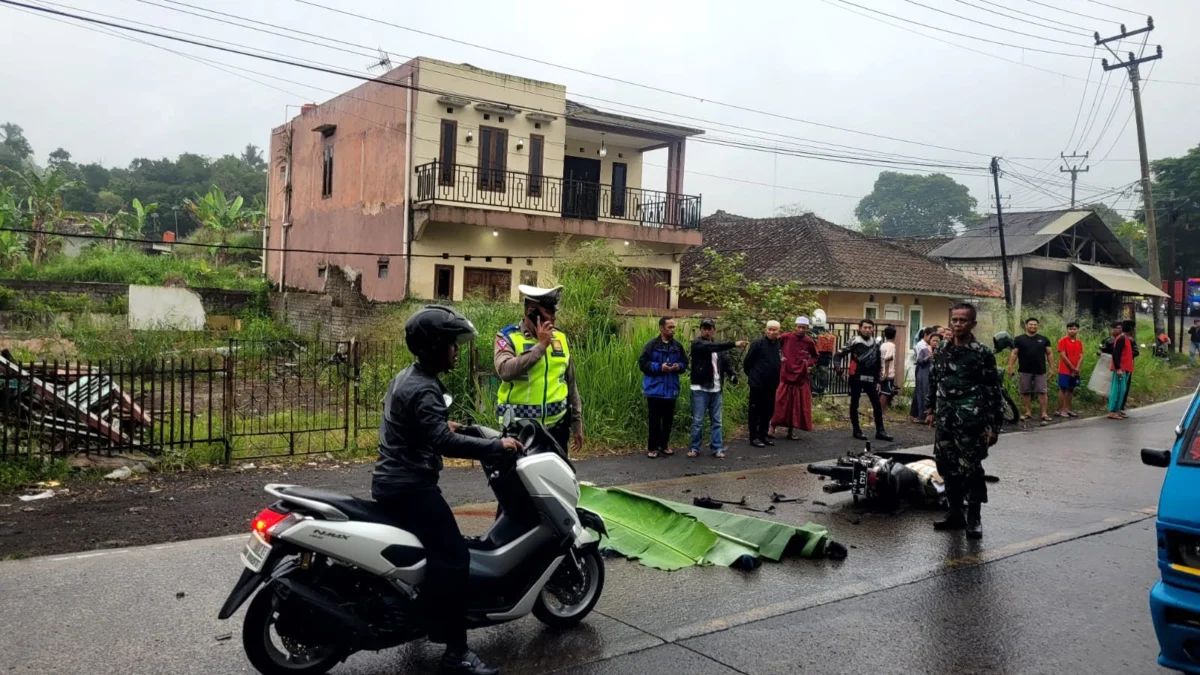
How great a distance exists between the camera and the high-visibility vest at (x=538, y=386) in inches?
251

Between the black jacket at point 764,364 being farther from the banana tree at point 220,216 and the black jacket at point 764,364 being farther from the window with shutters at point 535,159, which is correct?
the banana tree at point 220,216

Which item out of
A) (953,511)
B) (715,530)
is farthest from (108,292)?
(953,511)

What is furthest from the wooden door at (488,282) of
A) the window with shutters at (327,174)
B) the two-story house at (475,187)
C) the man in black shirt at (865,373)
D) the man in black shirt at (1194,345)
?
the man in black shirt at (1194,345)

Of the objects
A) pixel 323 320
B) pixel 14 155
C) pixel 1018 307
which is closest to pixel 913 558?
pixel 323 320


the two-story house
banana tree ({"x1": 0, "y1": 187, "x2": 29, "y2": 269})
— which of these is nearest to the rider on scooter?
the two-story house

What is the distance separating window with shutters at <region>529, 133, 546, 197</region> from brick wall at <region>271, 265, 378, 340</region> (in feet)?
17.3

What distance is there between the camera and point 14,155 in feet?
212

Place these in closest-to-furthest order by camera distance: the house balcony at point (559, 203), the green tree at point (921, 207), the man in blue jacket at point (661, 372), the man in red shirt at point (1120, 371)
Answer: the man in blue jacket at point (661, 372), the man in red shirt at point (1120, 371), the house balcony at point (559, 203), the green tree at point (921, 207)

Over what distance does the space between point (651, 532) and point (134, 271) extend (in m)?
30.4

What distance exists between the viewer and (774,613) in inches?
202

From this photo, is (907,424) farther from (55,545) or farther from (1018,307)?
(1018,307)

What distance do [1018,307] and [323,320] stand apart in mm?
24328

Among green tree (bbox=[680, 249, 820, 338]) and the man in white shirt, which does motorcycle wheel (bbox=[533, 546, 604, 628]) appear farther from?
green tree (bbox=[680, 249, 820, 338])

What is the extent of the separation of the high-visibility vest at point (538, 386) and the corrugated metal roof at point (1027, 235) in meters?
31.0
